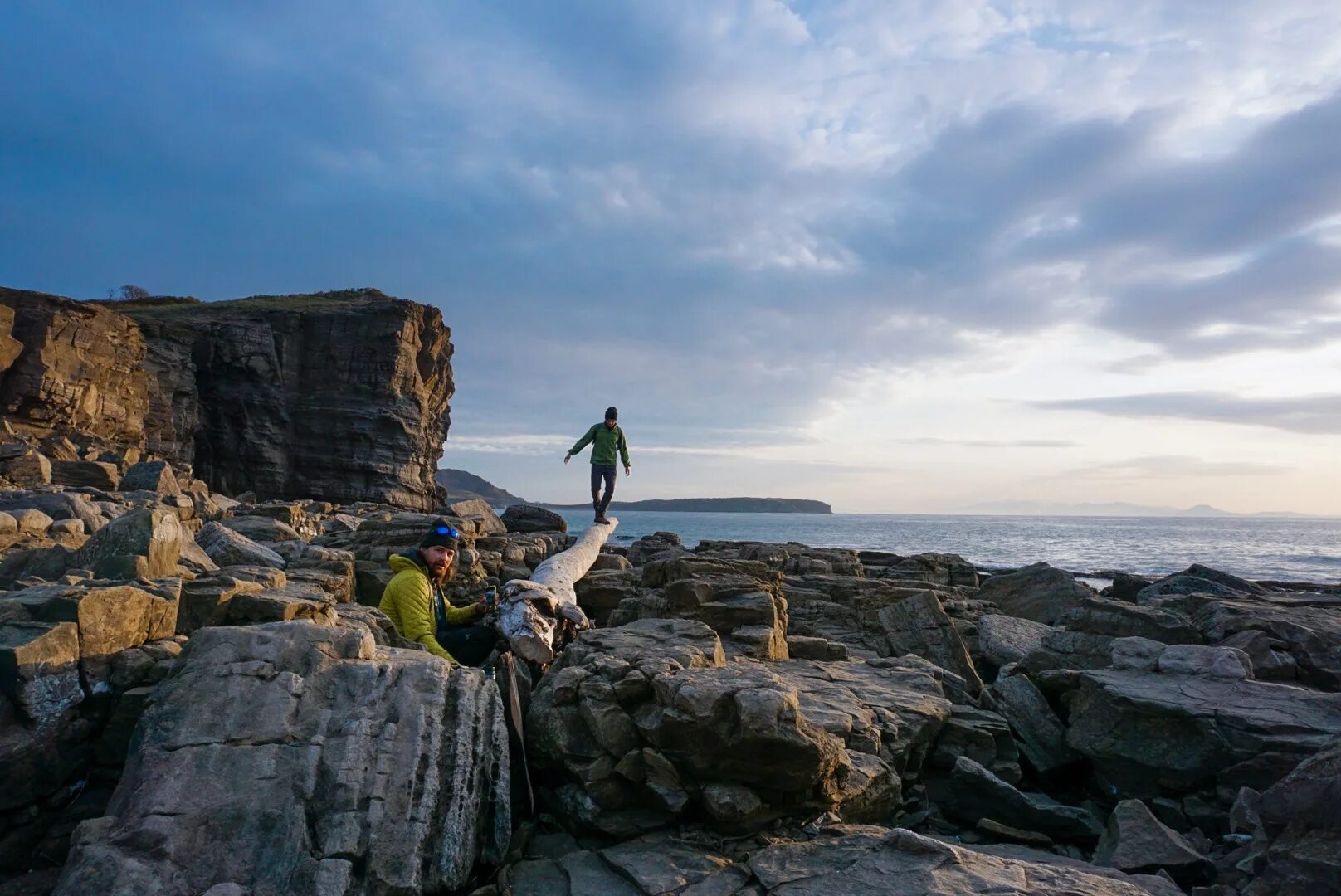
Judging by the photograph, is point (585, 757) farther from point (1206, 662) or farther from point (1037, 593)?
point (1037, 593)

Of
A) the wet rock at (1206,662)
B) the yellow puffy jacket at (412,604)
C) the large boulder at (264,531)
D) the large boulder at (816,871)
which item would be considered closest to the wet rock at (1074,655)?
the wet rock at (1206,662)

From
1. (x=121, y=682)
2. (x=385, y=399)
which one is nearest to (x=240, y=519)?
(x=121, y=682)

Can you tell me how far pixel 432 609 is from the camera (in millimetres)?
7059

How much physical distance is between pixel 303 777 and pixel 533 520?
→ 15132mm

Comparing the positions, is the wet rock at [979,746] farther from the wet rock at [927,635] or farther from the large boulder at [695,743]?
the wet rock at [927,635]

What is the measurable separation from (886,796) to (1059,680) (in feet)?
11.5

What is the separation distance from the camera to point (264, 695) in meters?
4.56

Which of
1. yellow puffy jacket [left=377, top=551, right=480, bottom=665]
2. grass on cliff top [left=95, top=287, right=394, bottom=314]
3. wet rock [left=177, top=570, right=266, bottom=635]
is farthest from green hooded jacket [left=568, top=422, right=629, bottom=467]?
grass on cliff top [left=95, top=287, right=394, bottom=314]

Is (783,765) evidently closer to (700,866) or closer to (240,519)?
(700,866)

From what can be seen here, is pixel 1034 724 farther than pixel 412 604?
Yes

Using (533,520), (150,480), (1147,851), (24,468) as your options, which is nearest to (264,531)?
(533,520)

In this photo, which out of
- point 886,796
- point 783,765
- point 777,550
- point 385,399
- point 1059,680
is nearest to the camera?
point 783,765

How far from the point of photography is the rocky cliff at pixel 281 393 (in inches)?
1559

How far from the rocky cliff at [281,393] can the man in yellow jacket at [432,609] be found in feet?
125
